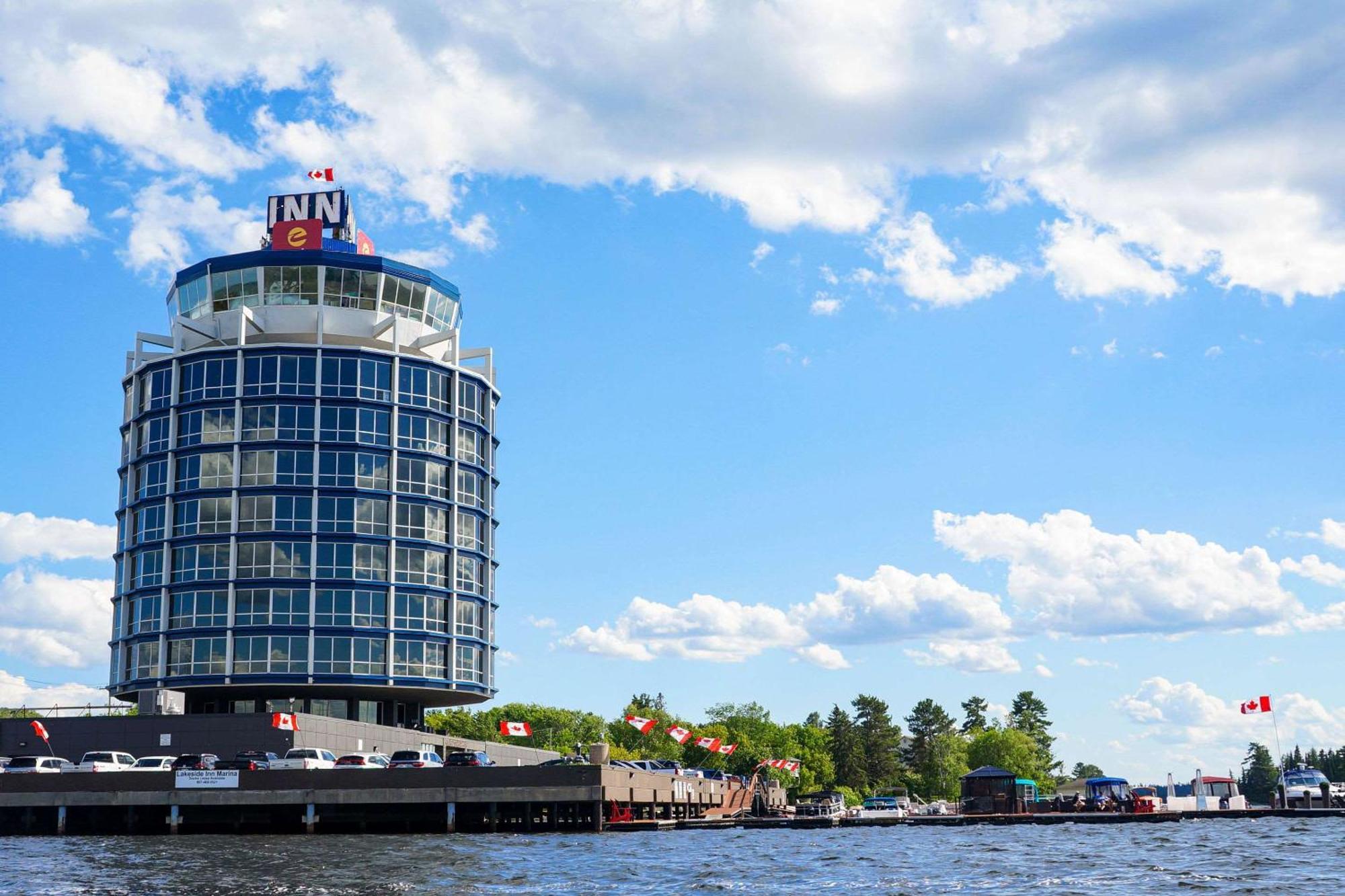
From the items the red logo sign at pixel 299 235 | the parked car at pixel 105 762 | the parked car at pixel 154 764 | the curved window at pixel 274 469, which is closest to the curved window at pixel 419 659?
the curved window at pixel 274 469

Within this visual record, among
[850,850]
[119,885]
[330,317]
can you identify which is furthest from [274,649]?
[119,885]

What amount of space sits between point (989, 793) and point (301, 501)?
182 feet

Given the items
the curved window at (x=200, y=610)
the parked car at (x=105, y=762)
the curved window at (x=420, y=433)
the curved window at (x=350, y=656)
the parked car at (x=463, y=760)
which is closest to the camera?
the parked car at (x=463, y=760)

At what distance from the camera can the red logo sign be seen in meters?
117

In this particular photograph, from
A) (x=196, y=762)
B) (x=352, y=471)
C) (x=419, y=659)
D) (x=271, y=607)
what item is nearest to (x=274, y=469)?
(x=352, y=471)

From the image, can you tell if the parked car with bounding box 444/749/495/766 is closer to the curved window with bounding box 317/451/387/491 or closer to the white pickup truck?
the white pickup truck

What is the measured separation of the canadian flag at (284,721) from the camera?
308ft

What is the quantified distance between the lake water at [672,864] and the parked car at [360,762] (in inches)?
243

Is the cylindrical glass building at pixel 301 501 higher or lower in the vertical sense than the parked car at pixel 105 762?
higher

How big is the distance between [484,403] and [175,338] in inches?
971

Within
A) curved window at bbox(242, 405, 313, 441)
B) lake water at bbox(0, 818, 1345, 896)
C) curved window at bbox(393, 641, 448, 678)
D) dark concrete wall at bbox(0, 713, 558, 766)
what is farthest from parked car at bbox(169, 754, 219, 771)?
curved window at bbox(242, 405, 313, 441)

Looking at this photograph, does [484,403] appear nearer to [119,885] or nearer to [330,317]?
[330,317]

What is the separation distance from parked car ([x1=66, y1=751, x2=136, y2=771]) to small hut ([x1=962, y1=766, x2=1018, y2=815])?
190 ft

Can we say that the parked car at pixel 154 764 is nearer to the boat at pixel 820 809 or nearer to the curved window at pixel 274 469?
the curved window at pixel 274 469
